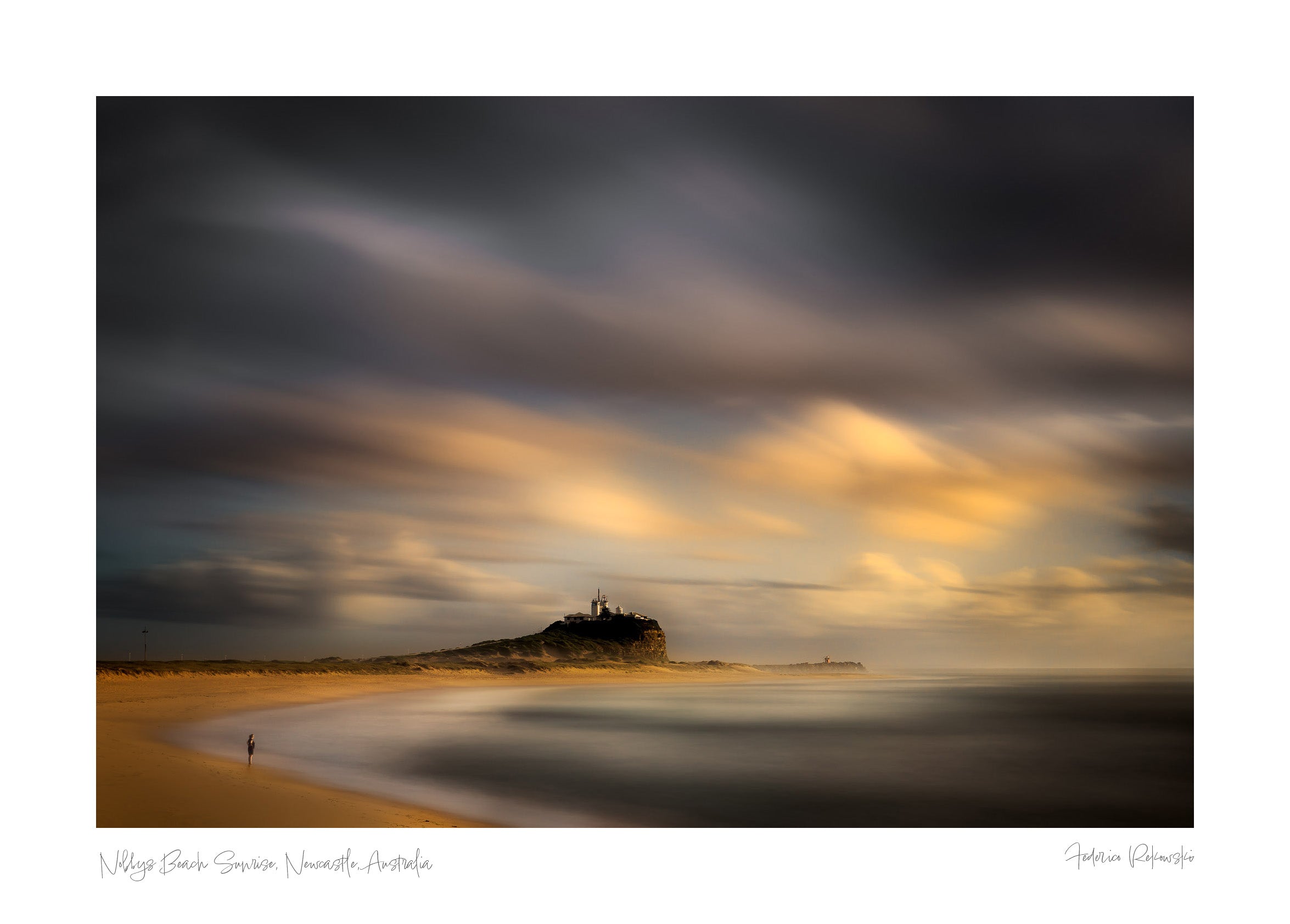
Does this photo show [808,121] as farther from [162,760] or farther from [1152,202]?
[162,760]

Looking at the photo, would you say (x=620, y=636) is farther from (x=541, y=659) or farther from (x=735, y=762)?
(x=735, y=762)

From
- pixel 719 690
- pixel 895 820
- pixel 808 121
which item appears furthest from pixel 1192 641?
pixel 719 690

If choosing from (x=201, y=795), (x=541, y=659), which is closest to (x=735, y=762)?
(x=201, y=795)

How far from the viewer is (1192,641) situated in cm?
904

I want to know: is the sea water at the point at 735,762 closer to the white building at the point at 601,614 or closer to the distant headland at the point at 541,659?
the distant headland at the point at 541,659

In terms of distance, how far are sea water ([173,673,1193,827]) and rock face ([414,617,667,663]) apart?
44.7 m

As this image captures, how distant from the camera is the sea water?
10875mm

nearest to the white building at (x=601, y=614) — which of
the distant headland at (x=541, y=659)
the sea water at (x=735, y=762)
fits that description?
the distant headland at (x=541, y=659)

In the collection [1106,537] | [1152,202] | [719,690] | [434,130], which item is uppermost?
[434,130]

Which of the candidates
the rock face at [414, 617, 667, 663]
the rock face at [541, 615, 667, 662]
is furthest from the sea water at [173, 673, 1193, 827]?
the rock face at [541, 615, 667, 662]

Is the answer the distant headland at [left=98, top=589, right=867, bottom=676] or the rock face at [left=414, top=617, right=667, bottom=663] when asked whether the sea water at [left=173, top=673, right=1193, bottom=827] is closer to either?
the distant headland at [left=98, top=589, right=867, bottom=676]

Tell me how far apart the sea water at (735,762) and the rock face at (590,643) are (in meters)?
44.7

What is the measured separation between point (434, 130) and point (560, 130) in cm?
181

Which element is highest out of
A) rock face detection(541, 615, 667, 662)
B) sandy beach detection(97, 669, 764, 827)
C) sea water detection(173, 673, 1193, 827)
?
sandy beach detection(97, 669, 764, 827)
